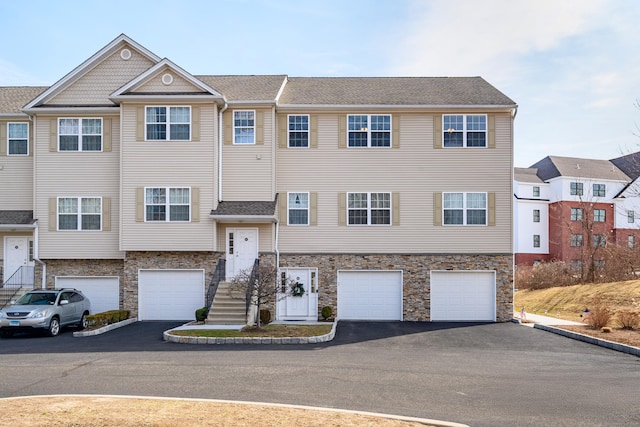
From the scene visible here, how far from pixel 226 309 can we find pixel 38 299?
624 cm

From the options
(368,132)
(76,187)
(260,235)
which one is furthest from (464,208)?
(76,187)

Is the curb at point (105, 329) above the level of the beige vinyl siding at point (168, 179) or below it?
below

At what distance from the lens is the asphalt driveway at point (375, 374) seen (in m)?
9.24

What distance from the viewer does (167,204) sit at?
21.1 metres

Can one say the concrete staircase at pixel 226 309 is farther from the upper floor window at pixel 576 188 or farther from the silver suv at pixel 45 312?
the upper floor window at pixel 576 188

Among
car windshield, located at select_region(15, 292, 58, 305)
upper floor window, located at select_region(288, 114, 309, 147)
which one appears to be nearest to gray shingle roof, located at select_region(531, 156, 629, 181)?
upper floor window, located at select_region(288, 114, 309, 147)

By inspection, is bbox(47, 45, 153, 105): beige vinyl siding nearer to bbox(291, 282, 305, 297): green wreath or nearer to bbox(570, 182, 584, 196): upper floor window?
bbox(291, 282, 305, 297): green wreath

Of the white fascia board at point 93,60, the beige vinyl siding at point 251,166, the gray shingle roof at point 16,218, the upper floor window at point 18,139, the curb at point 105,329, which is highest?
the white fascia board at point 93,60

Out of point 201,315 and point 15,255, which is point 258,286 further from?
point 15,255

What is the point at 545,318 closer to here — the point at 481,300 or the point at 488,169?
the point at 481,300

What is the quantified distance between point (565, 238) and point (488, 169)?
29.4 metres

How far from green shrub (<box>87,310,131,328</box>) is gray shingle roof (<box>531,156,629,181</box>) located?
39.2 m

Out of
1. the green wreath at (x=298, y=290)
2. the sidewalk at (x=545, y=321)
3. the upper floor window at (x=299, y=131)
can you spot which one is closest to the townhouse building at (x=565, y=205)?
the sidewalk at (x=545, y=321)

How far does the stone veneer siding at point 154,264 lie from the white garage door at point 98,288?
1.05 meters
